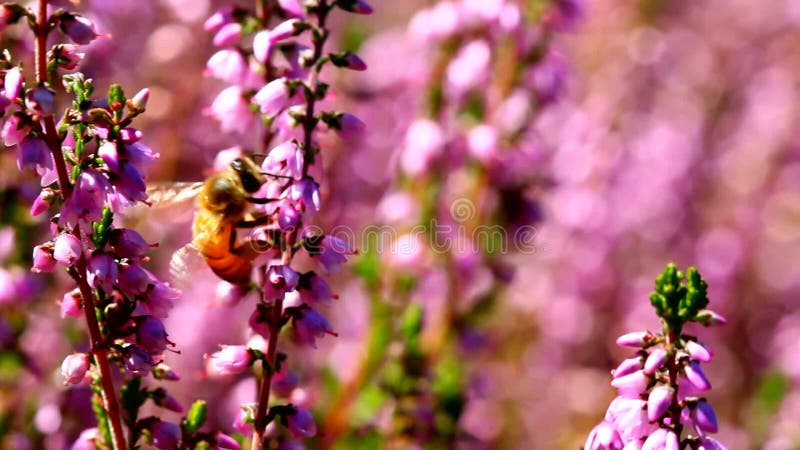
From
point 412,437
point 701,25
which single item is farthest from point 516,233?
point 701,25

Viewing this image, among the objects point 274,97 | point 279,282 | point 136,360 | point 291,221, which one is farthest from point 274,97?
point 136,360

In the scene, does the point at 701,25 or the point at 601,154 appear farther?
the point at 701,25

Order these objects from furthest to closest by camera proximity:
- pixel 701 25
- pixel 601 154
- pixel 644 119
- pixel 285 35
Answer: pixel 701 25, pixel 644 119, pixel 601 154, pixel 285 35

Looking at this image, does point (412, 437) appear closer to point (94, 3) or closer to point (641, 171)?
point (94, 3)

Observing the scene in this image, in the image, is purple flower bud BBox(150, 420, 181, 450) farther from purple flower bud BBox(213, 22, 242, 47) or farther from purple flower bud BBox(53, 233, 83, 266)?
purple flower bud BBox(213, 22, 242, 47)

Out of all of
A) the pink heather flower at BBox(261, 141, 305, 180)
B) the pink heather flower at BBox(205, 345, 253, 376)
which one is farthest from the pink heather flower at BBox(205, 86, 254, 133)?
the pink heather flower at BBox(205, 345, 253, 376)

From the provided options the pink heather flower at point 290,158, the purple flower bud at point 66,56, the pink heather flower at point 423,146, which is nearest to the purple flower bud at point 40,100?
the purple flower bud at point 66,56
